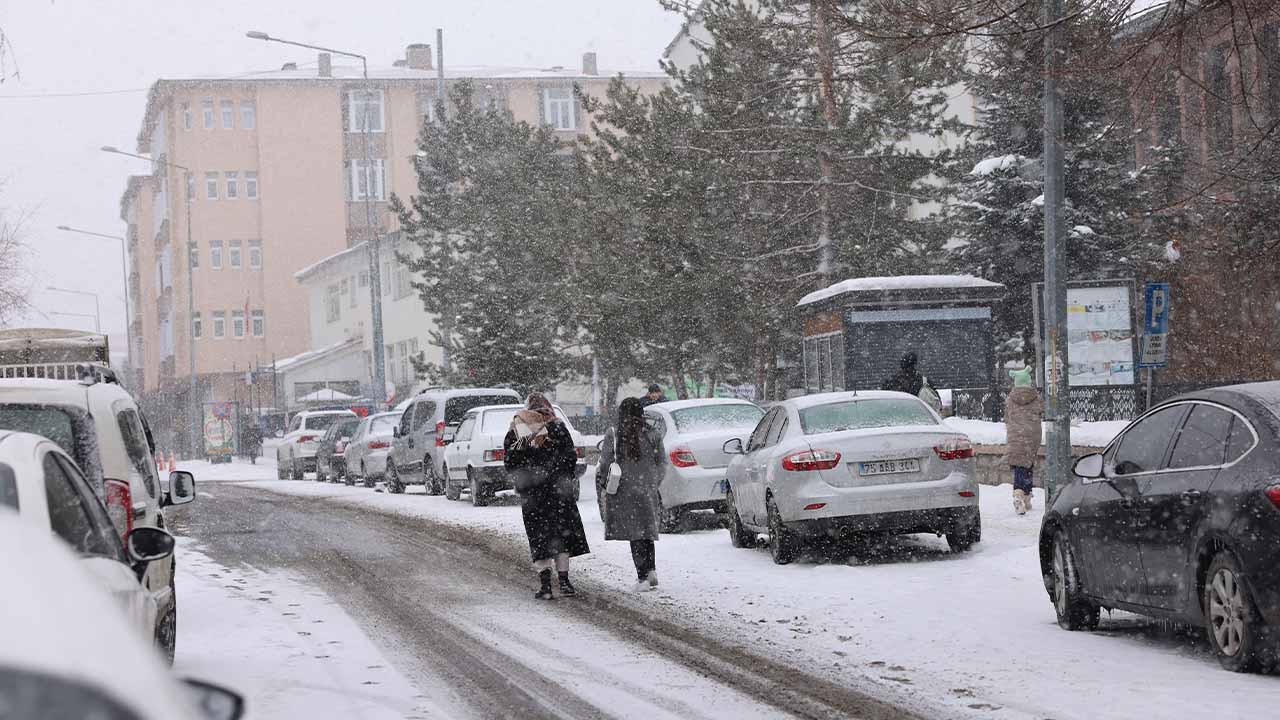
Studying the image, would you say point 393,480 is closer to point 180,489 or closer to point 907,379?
point 907,379

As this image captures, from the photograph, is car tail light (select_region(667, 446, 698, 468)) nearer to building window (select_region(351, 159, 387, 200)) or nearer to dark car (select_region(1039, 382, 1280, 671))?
dark car (select_region(1039, 382, 1280, 671))

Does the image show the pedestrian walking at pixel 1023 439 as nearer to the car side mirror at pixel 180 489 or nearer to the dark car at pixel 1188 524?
the dark car at pixel 1188 524

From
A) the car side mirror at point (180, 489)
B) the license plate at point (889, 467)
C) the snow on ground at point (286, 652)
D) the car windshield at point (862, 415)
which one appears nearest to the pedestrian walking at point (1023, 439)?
the car windshield at point (862, 415)

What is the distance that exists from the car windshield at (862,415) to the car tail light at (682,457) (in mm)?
3450

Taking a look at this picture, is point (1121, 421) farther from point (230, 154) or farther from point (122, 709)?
point (230, 154)

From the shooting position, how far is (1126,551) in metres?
9.35

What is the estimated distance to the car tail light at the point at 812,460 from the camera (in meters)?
14.5

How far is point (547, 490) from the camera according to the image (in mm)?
13367

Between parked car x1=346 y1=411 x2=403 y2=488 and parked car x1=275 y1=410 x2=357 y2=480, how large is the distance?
6.45 m

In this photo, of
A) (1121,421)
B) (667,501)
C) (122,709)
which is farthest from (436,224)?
(122,709)

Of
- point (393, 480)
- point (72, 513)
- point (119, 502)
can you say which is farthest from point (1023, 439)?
point (393, 480)

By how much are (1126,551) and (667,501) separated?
383 inches

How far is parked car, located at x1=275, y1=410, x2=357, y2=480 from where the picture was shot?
146ft

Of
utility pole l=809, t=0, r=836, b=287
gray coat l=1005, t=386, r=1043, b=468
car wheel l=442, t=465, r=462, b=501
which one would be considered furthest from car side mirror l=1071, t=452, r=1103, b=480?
utility pole l=809, t=0, r=836, b=287
